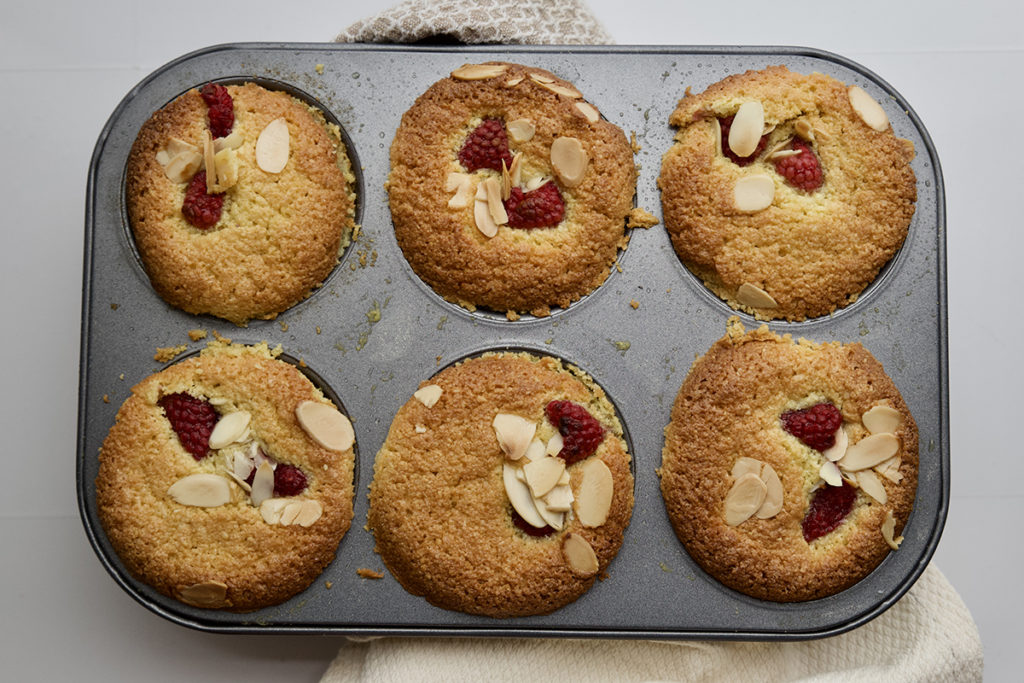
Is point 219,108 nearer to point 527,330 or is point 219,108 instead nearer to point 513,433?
point 527,330

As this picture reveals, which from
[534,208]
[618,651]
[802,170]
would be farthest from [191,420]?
[802,170]

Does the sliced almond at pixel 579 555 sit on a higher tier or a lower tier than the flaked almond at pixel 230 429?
lower

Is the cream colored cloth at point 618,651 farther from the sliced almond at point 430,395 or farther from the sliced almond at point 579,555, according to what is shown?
the sliced almond at point 430,395

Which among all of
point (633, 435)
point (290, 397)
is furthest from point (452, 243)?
point (633, 435)

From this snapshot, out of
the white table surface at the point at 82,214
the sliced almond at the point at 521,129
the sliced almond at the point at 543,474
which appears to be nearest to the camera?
the sliced almond at the point at 543,474

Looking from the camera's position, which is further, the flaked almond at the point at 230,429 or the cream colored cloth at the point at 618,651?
the cream colored cloth at the point at 618,651

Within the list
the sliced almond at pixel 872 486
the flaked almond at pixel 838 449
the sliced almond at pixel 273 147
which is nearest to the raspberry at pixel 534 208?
the sliced almond at pixel 273 147
